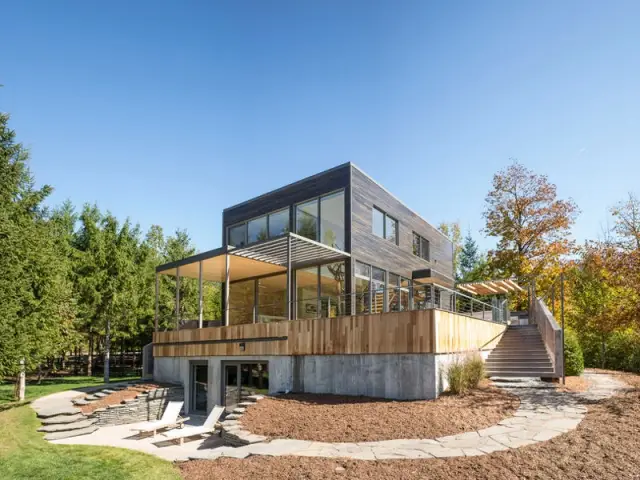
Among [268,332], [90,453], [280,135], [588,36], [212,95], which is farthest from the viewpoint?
[280,135]

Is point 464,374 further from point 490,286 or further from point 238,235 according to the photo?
point 490,286

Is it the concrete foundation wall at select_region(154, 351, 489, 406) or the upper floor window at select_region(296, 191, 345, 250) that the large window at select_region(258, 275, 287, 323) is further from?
the concrete foundation wall at select_region(154, 351, 489, 406)

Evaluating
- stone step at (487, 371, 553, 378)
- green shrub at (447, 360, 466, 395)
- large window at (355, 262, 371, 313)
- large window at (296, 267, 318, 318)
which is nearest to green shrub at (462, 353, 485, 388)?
green shrub at (447, 360, 466, 395)

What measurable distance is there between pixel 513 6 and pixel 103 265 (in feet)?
73.4

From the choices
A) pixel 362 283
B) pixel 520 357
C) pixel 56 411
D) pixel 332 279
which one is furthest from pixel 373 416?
pixel 56 411

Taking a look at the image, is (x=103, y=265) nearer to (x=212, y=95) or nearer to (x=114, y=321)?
(x=114, y=321)

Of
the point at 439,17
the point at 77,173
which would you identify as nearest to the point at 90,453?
the point at 77,173

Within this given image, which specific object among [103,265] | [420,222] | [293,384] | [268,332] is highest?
[420,222]

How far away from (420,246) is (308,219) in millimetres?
7735

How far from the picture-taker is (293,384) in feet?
45.5

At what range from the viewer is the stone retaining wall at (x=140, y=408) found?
14539 millimetres

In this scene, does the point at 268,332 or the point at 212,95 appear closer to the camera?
the point at 268,332

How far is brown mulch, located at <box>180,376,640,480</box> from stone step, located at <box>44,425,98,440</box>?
624cm

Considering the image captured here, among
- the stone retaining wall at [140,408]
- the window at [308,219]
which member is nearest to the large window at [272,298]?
the window at [308,219]
